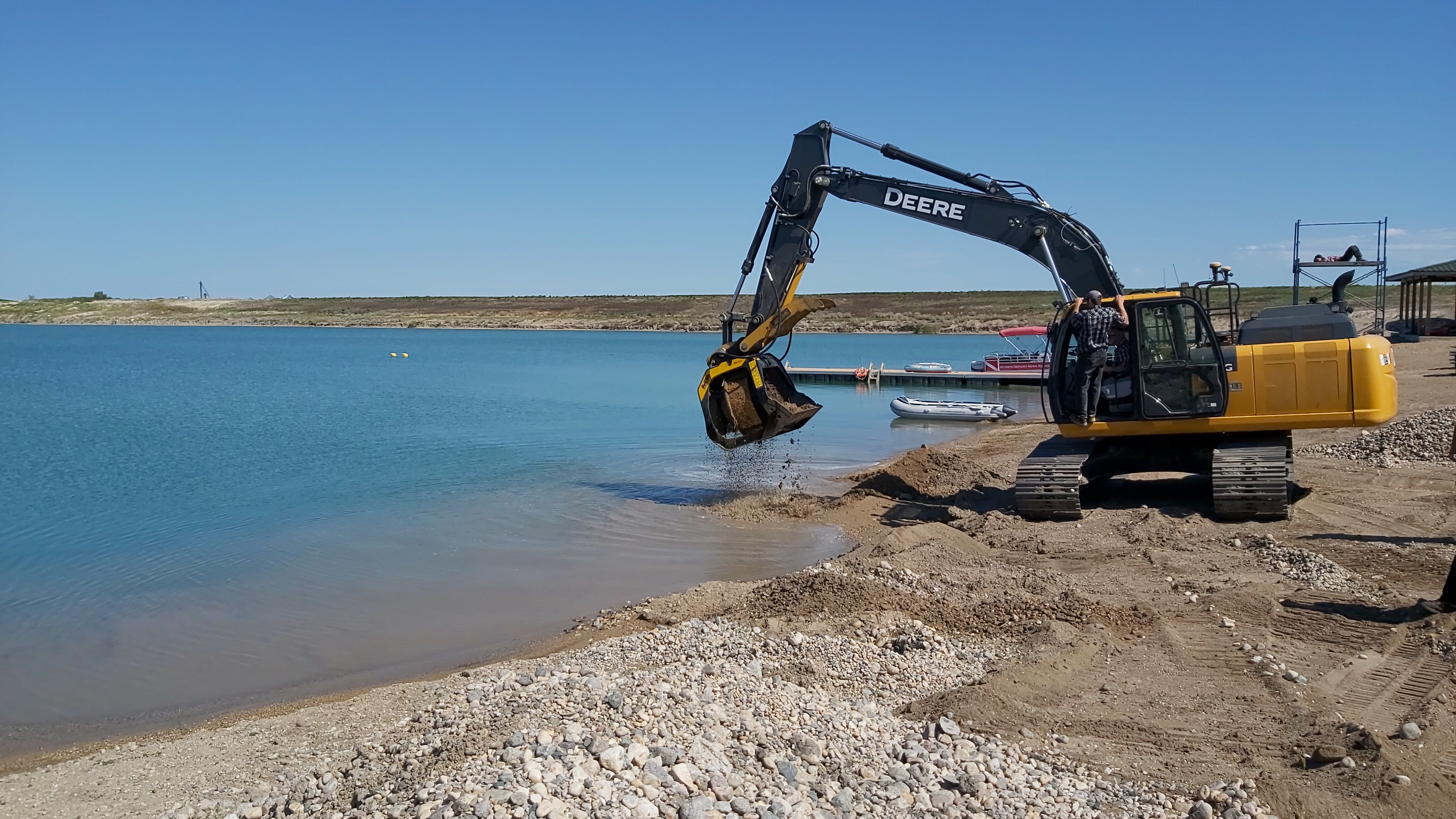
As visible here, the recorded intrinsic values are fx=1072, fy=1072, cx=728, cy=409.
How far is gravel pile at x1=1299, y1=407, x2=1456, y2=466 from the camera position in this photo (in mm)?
14125

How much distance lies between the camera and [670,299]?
139 metres

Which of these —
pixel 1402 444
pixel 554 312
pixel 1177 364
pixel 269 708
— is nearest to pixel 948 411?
pixel 1402 444

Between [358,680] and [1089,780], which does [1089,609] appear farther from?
[358,680]

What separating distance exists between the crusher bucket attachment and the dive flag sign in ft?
8.10

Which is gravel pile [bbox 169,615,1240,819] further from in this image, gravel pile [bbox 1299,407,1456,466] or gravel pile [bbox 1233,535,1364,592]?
gravel pile [bbox 1299,407,1456,466]

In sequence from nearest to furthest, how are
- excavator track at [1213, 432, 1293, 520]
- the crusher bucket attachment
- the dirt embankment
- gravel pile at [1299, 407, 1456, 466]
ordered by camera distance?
the dirt embankment < excavator track at [1213, 432, 1293, 520] < the crusher bucket attachment < gravel pile at [1299, 407, 1456, 466]

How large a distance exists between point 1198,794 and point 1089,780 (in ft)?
1.63

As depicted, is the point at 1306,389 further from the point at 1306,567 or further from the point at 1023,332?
the point at 1023,332

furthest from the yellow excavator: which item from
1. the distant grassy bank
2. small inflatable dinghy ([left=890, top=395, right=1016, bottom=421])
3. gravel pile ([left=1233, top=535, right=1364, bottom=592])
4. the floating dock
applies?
the distant grassy bank

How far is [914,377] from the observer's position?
3831cm

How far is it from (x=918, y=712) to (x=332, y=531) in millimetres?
9770

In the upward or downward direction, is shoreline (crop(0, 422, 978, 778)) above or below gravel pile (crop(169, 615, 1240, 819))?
below

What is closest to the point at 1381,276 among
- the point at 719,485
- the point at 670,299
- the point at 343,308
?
the point at 719,485

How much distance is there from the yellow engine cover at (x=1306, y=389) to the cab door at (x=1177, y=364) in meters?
0.12
